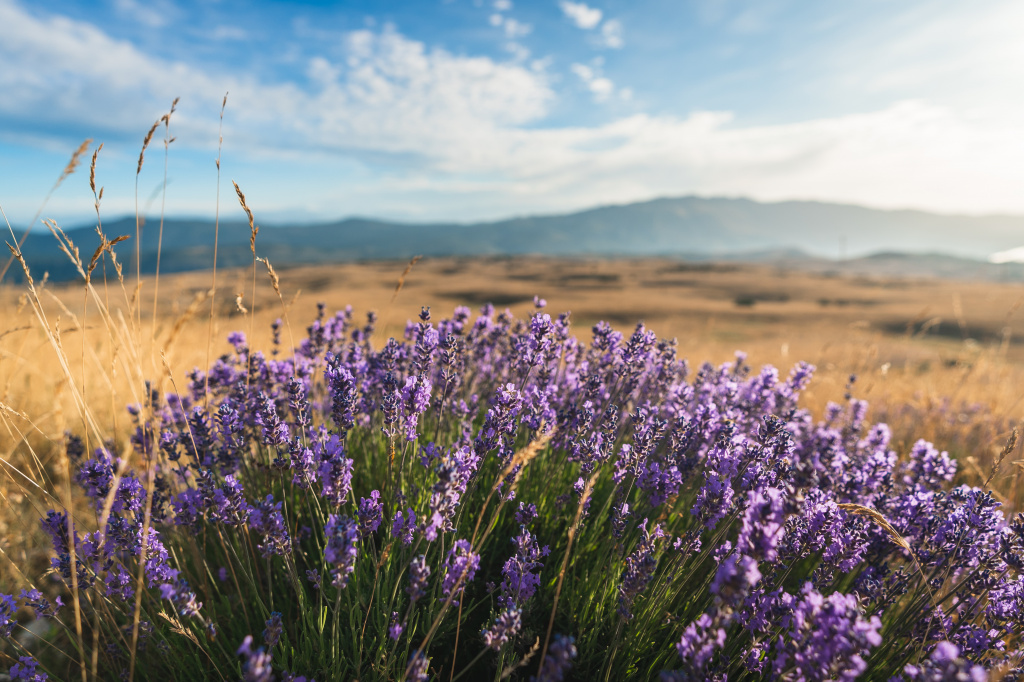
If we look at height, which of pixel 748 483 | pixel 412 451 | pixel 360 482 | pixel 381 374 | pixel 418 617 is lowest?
pixel 418 617

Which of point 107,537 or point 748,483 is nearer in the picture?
point 107,537

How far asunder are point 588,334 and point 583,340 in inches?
24.9

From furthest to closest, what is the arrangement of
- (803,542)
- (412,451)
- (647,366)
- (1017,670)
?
(647,366) < (412,451) < (803,542) < (1017,670)

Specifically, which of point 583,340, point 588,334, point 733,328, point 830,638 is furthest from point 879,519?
point 733,328

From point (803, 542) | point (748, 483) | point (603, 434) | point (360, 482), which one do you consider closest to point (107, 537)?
point (360, 482)

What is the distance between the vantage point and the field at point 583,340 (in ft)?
8.40

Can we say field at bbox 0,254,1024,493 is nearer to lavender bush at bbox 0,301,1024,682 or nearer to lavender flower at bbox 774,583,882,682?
lavender bush at bbox 0,301,1024,682

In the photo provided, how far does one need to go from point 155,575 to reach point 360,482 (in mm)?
1312

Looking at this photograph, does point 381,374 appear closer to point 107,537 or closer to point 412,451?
point 412,451

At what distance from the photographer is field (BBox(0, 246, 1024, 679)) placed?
2561 mm

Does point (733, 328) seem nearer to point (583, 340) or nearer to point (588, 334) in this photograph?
point (588, 334)

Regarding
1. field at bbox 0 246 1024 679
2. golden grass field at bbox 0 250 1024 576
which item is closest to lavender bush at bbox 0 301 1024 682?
field at bbox 0 246 1024 679

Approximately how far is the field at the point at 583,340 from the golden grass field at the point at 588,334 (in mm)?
53

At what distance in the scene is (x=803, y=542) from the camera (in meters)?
1.99
